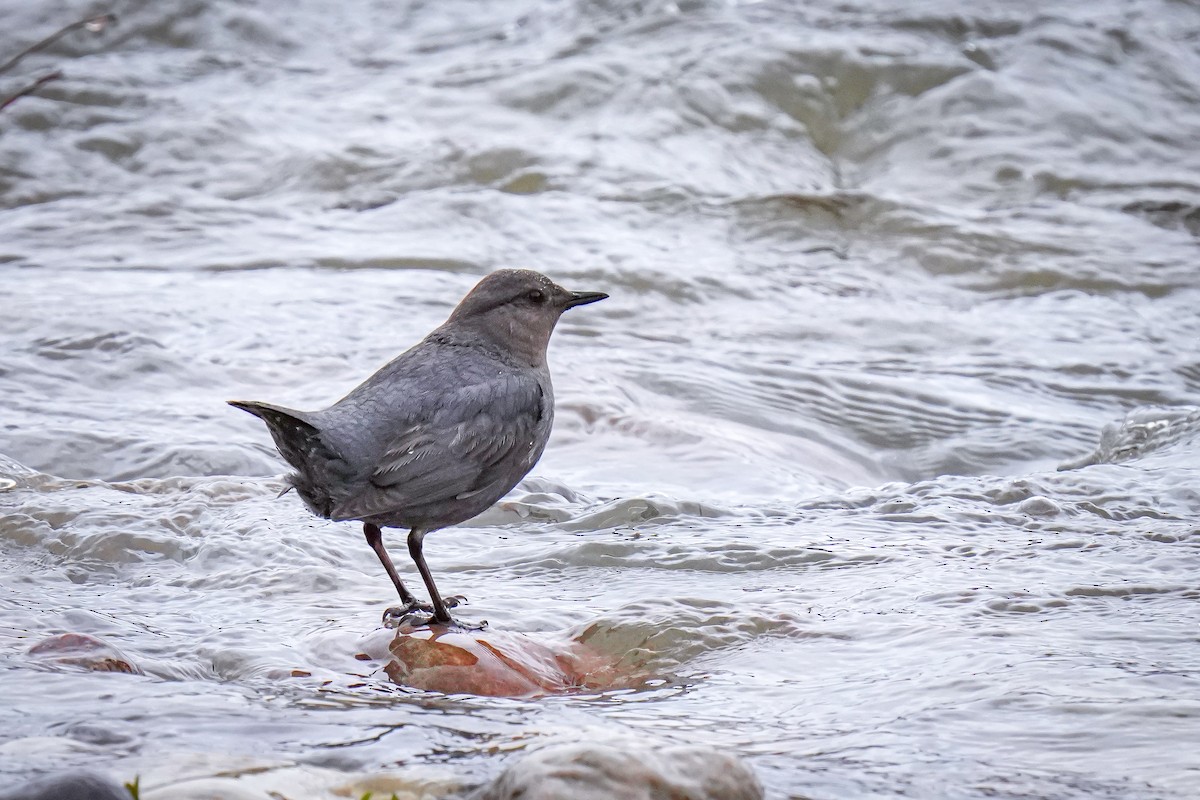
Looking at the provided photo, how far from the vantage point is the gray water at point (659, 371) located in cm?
313

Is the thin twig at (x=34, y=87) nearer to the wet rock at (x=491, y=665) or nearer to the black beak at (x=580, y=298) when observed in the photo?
the wet rock at (x=491, y=665)

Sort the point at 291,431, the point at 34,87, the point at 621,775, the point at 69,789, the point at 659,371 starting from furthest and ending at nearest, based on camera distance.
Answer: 1. the point at 659,371
2. the point at 291,431
3. the point at 34,87
4. the point at 621,775
5. the point at 69,789

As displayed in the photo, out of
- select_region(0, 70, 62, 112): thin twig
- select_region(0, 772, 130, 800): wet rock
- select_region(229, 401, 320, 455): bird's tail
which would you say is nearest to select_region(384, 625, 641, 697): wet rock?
select_region(229, 401, 320, 455): bird's tail

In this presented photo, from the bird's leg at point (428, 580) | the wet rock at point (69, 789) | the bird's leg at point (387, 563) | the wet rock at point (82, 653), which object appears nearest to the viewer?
the wet rock at point (69, 789)

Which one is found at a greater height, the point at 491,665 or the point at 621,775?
the point at 621,775

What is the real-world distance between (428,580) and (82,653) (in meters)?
0.97

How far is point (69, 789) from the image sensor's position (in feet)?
7.07

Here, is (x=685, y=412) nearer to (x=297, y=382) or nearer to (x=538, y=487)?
(x=538, y=487)

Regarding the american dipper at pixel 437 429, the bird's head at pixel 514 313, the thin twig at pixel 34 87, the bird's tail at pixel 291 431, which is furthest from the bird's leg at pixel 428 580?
the thin twig at pixel 34 87

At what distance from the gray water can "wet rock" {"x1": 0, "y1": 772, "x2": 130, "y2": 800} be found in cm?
26

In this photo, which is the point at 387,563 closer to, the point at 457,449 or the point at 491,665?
the point at 457,449

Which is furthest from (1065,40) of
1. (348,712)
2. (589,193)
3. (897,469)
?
(348,712)

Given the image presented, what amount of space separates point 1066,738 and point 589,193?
7.21m

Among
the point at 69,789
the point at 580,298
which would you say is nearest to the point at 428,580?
the point at 580,298
